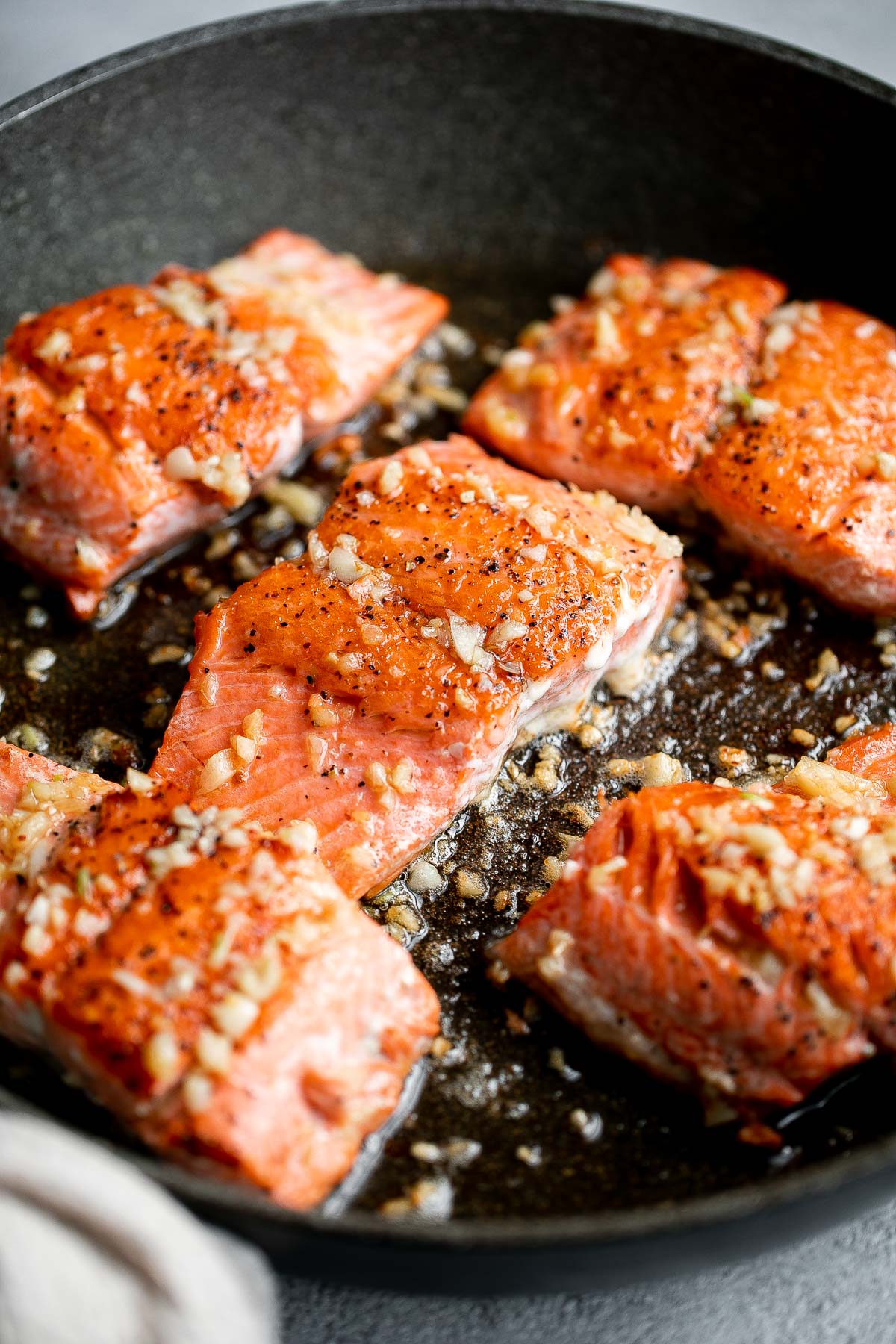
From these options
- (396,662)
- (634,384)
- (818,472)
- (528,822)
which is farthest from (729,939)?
(634,384)

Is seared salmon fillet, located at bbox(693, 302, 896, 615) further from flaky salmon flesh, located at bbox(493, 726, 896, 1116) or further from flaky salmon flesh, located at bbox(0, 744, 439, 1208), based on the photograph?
flaky salmon flesh, located at bbox(0, 744, 439, 1208)

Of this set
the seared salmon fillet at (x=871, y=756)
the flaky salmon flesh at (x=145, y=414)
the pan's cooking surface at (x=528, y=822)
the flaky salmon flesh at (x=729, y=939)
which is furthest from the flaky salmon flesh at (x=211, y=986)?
the seared salmon fillet at (x=871, y=756)

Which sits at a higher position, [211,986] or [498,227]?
[498,227]

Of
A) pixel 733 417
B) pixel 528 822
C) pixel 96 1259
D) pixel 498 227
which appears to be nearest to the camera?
pixel 96 1259

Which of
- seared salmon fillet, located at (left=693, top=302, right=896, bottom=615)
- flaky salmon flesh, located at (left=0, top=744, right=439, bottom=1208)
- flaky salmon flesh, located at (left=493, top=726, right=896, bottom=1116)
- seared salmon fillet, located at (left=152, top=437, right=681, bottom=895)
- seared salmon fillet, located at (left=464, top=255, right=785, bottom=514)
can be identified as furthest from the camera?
seared salmon fillet, located at (left=464, top=255, right=785, bottom=514)

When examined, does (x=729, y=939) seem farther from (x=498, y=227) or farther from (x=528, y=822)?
(x=498, y=227)

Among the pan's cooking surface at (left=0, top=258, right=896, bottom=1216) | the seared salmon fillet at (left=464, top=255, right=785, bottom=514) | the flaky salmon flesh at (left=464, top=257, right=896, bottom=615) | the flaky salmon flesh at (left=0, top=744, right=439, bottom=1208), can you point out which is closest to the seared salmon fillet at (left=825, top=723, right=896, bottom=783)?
the pan's cooking surface at (left=0, top=258, right=896, bottom=1216)

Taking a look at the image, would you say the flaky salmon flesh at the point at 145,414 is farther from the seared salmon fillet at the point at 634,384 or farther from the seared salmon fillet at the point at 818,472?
the seared salmon fillet at the point at 818,472
